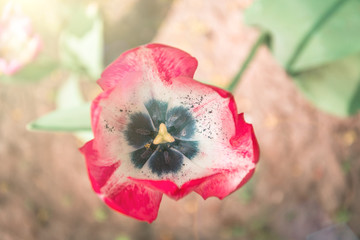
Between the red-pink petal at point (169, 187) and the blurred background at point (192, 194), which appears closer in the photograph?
the red-pink petal at point (169, 187)

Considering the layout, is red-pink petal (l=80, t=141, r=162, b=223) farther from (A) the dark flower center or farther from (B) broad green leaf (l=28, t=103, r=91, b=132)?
(B) broad green leaf (l=28, t=103, r=91, b=132)

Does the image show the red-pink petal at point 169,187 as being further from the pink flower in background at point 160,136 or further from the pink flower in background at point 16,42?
the pink flower in background at point 16,42

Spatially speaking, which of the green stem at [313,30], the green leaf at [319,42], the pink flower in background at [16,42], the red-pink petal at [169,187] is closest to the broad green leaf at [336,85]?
the green leaf at [319,42]

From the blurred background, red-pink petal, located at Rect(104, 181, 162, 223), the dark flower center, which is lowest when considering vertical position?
the blurred background

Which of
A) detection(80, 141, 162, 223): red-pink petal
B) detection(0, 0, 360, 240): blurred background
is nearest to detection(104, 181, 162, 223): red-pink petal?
detection(80, 141, 162, 223): red-pink petal

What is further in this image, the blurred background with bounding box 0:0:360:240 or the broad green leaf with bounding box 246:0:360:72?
the blurred background with bounding box 0:0:360:240

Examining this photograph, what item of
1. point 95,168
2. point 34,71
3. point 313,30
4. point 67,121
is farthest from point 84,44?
point 95,168
